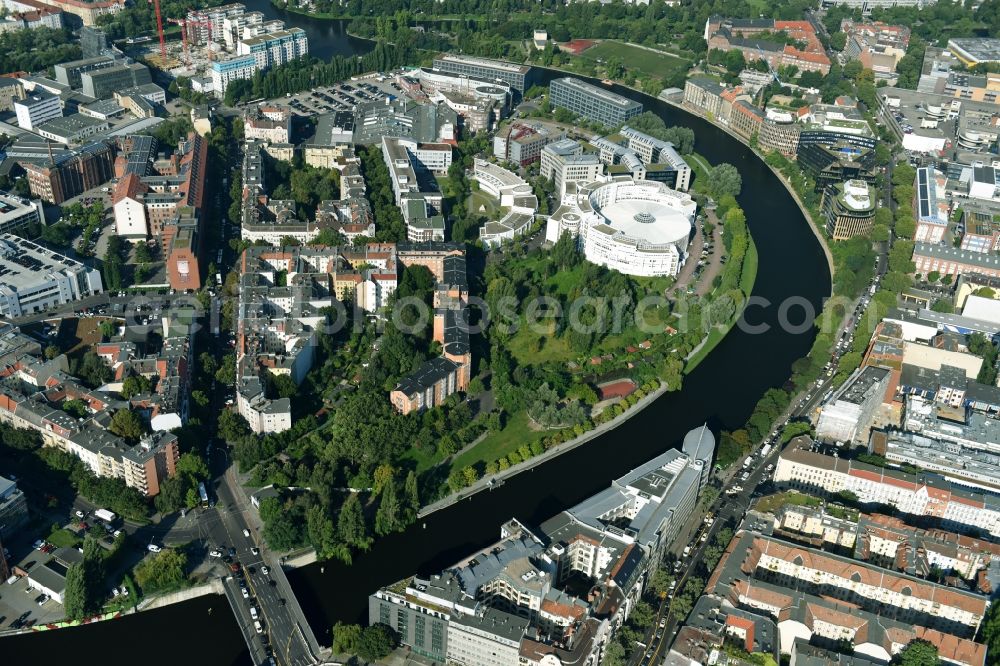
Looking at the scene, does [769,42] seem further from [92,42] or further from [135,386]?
[135,386]

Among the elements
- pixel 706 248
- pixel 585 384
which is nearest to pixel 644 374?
pixel 585 384

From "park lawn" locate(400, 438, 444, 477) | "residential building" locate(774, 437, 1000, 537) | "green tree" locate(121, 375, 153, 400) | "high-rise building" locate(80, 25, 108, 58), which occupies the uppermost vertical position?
"high-rise building" locate(80, 25, 108, 58)

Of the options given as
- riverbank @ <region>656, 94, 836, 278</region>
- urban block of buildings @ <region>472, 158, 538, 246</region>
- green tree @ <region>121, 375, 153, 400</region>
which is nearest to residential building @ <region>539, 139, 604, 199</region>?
urban block of buildings @ <region>472, 158, 538, 246</region>

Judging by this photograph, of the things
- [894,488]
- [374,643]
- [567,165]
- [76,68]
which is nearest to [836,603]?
[894,488]

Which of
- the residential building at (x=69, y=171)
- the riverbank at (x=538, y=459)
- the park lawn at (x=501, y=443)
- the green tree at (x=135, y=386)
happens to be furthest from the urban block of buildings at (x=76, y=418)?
the residential building at (x=69, y=171)

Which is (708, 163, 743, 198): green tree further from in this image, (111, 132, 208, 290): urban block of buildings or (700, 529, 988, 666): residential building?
(700, 529, 988, 666): residential building
